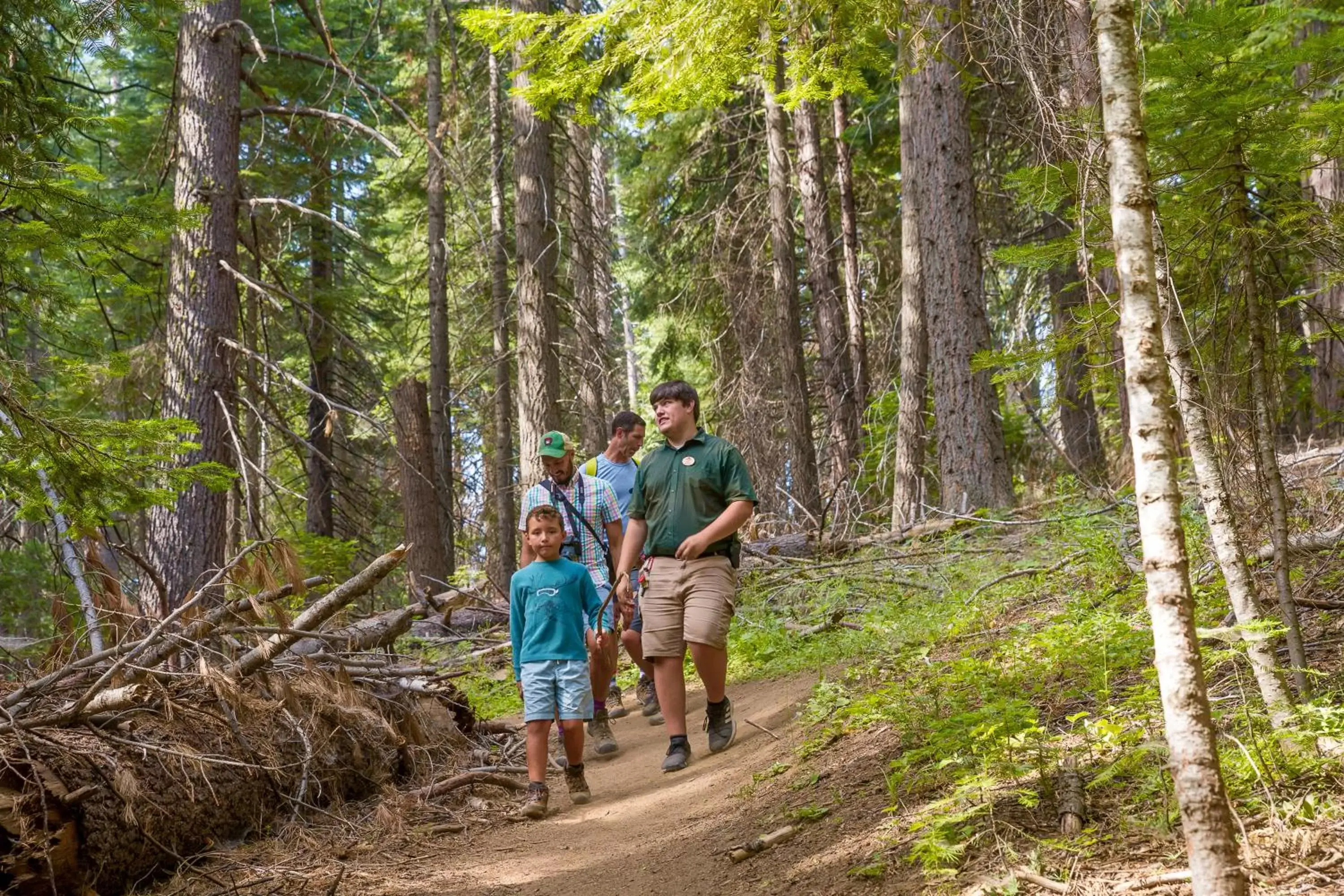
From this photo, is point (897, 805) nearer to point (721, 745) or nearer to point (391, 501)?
point (721, 745)

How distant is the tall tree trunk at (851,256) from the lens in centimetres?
1670

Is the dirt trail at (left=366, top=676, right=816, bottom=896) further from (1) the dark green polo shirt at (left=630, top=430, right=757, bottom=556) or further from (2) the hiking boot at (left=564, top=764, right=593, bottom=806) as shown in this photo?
(1) the dark green polo shirt at (left=630, top=430, right=757, bottom=556)

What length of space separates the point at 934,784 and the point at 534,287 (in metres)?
10.1

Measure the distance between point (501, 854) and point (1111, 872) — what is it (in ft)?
11.8

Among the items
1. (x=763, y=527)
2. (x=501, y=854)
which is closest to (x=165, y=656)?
(x=501, y=854)

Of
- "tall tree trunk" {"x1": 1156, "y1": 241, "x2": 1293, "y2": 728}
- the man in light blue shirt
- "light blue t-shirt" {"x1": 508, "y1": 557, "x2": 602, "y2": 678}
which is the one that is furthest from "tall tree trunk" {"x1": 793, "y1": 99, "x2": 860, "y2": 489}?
"tall tree trunk" {"x1": 1156, "y1": 241, "x2": 1293, "y2": 728}

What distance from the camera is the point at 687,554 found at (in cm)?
636

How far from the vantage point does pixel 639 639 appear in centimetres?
834

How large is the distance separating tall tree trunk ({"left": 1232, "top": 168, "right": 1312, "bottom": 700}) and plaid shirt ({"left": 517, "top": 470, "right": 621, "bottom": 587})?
183 inches

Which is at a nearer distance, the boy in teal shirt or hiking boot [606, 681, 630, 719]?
the boy in teal shirt

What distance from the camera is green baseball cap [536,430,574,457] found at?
7801 millimetres

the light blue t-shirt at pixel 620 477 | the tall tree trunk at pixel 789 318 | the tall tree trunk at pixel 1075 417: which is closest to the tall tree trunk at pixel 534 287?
the tall tree trunk at pixel 789 318

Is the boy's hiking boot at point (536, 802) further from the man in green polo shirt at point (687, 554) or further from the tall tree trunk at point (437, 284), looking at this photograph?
the tall tree trunk at point (437, 284)

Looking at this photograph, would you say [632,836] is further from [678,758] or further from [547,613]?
[547,613]
